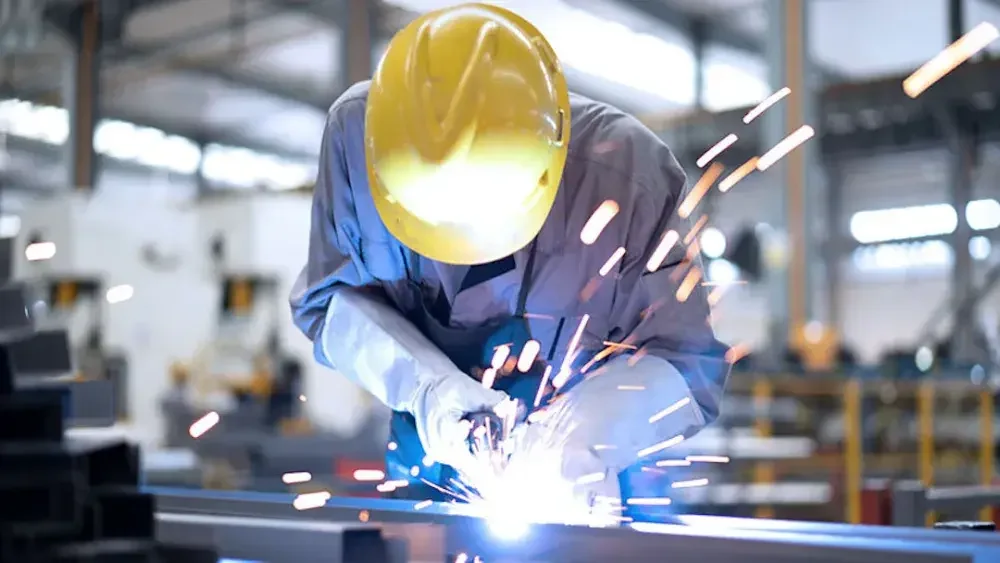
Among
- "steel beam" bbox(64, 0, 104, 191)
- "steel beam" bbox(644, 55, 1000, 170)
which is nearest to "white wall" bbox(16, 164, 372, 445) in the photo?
"steel beam" bbox(64, 0, 104, 191)

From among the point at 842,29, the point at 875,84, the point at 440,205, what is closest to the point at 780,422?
the point at 875,84

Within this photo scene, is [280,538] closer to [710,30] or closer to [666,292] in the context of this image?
[666,292]

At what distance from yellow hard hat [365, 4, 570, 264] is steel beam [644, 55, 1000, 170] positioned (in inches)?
301

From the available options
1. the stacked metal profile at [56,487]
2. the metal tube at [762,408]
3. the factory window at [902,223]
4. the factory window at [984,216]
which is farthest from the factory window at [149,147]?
the stacked metal profile at [56,487]

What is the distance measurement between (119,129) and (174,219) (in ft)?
22.1

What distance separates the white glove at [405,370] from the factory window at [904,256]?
13286 millimetres

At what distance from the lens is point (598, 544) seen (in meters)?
1.30

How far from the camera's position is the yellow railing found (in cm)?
632

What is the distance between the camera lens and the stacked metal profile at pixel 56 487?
1.18 metres

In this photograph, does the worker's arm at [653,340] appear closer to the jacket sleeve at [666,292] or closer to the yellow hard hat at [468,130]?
the jacket sleeve at [666,292]

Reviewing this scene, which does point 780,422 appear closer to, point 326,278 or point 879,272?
point 326,278

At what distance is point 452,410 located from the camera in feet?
5.70

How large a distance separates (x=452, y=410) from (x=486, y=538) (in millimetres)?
367

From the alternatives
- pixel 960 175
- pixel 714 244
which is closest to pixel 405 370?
pixel 714 244
